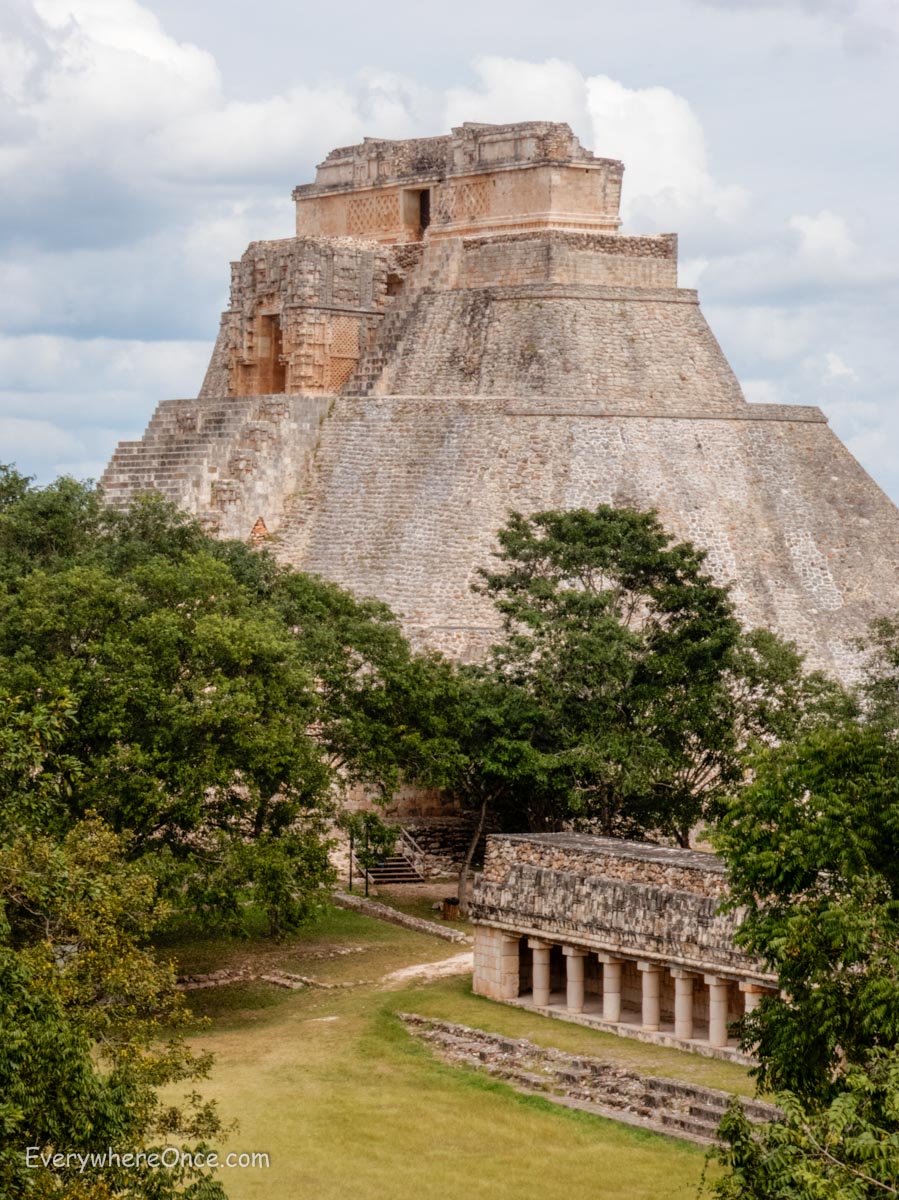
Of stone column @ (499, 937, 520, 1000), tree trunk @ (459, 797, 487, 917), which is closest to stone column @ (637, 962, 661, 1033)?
stone column @ (499, 937, 520, 1000)

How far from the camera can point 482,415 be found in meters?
41.8

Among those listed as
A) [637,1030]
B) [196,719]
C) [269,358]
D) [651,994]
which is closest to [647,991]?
[651,994]

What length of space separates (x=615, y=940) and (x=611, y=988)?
2.21ft

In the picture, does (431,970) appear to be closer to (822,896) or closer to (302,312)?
(822,896)

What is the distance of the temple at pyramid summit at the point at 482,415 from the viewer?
4016 cm

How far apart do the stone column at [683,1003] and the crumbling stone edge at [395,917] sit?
642 cm

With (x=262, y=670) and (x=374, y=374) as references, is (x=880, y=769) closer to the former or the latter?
(x=262, y=670)

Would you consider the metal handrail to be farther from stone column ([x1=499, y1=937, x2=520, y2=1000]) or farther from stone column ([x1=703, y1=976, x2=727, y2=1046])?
stone column ([x1=703, y1=976, x2=727, y2=1046])

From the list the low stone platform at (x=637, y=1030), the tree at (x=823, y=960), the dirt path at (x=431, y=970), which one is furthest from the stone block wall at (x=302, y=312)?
the tree at (x=823, y=960)

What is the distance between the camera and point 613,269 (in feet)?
145

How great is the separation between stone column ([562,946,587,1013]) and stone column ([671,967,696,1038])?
5.57ft

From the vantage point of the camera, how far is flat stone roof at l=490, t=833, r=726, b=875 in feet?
81.9

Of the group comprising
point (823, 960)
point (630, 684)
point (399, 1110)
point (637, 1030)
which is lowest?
point (399, 1110)

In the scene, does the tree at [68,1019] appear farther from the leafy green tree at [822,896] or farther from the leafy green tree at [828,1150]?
the leafy green tree at [822,896]
